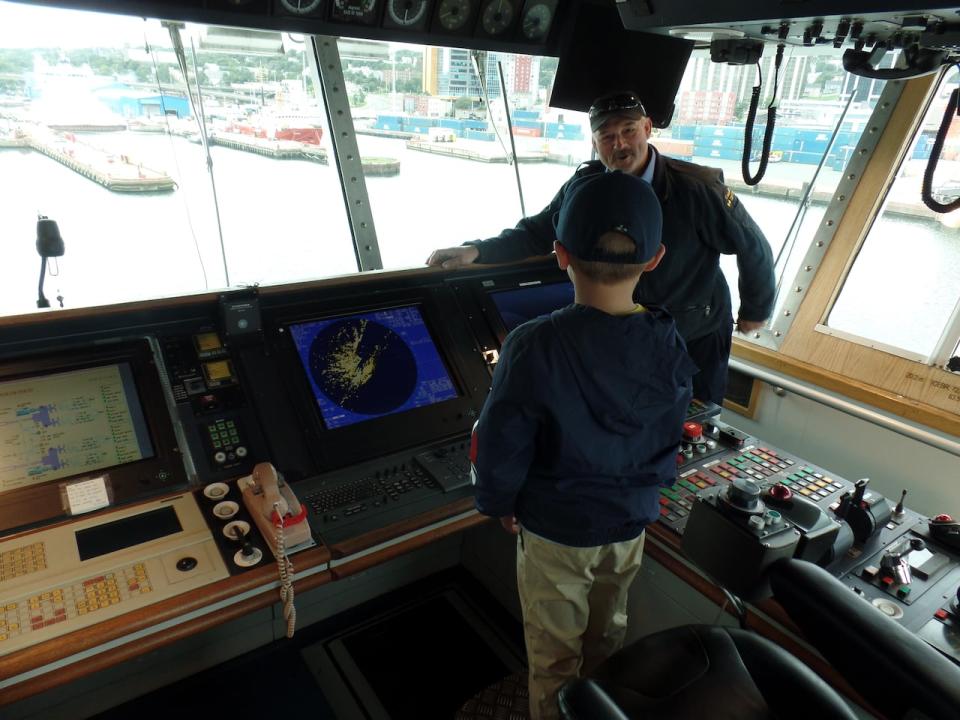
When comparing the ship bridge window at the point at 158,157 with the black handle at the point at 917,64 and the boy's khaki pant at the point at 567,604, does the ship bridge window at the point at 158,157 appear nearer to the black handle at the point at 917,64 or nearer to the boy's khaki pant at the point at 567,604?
the boy's khaki pant at the point at 567,604

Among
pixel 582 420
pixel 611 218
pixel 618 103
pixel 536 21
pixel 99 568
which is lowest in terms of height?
pixel 99 568

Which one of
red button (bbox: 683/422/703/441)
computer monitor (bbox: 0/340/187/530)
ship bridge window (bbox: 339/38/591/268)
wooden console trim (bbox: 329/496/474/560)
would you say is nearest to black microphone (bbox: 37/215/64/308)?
computer monitor (bbox: 0/340/187/530)

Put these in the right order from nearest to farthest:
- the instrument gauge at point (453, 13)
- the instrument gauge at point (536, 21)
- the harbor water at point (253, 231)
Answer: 1. the harbor water at point (253, 231)
2. the instrument gauge at point (453, 13)
3. the instrument gauge at point (536, 21)

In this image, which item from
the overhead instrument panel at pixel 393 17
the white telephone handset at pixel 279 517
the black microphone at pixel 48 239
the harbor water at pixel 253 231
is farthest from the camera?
the harbor water at pixel 253 231

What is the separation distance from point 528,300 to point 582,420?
101 cm

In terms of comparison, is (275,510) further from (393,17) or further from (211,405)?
(393,17)

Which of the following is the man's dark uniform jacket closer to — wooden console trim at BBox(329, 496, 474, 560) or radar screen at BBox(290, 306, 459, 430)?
radar screen at BBox(290, 306, 459, 430)

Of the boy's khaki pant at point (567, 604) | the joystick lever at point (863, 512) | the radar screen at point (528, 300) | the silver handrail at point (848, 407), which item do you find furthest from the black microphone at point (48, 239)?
the silver handrail at point (848, 407)

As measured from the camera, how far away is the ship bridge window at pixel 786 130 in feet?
7.95

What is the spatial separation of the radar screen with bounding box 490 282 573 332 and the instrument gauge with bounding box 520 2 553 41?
996 millimetres

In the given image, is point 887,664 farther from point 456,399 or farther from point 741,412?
point 741,412

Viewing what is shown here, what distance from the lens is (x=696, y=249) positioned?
2031 mm

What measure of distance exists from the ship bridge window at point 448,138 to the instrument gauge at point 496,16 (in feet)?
0.71

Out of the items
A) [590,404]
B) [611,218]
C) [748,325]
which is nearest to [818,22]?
[611,218]
